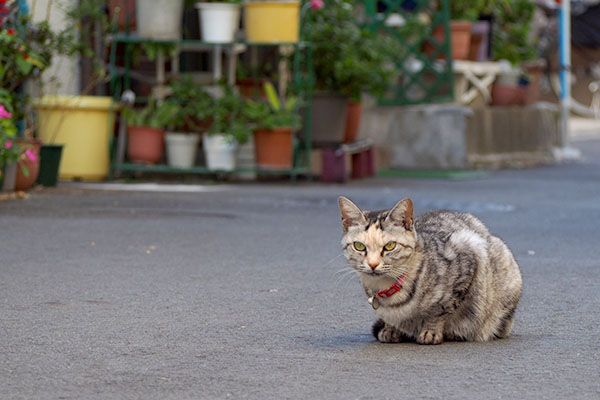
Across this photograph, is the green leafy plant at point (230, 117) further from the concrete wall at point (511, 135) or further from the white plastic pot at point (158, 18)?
the concrete wall at point (511, 135)

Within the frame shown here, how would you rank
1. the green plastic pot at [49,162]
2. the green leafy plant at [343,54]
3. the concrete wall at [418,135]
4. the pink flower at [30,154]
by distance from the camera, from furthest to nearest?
the concrete wall at [418,135]
the green leafy plant at [343,54]
the green plastic pot at [49,162]
the pink flower at [30,154]

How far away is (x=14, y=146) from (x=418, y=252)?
18.7 ft

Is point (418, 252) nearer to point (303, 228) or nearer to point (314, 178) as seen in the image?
point (303, 228)

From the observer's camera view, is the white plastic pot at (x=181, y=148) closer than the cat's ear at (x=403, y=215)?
No

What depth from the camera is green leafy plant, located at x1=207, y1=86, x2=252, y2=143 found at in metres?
11.2

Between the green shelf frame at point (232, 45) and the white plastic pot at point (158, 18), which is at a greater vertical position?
the white plastic pot at point (158, 18)

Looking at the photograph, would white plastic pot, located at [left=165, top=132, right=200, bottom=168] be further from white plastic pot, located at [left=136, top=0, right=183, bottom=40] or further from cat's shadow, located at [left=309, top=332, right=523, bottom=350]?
cat's shadow, located at [left=309, top=332, right=523, bottom=350]

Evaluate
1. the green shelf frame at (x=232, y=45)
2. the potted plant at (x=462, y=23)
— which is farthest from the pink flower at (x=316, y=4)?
the potted plant at (x=462, y=23)

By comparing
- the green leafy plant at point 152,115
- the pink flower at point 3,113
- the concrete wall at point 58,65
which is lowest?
the green leafy plant at point 152,115

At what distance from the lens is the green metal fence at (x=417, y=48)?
1392 cm

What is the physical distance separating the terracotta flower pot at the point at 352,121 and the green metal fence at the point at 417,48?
1.00m

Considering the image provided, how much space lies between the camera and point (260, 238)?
769 centimetres

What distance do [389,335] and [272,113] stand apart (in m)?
7.16

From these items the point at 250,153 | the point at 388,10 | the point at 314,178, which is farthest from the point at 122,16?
the point at 388,10
